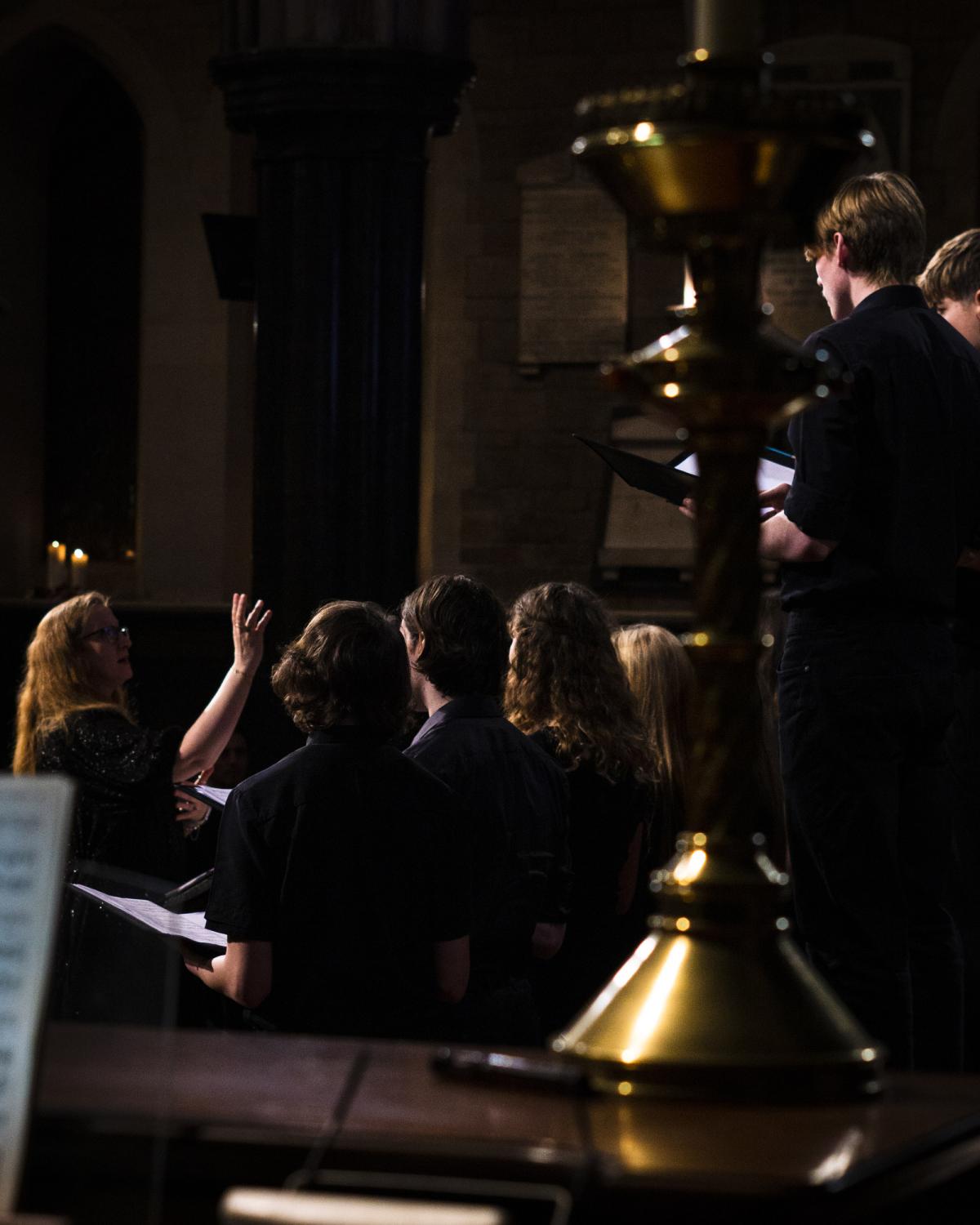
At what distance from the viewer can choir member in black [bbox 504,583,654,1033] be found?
11.0ft

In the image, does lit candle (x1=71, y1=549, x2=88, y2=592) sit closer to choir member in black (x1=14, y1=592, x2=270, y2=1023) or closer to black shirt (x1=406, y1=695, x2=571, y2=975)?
choir member in black (x1=14, y1=592, x2=270, y2=1023)

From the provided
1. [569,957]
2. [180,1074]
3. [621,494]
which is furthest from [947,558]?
[621,494]

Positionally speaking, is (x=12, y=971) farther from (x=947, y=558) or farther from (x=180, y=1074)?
(x=947, y=558)

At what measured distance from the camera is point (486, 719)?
3137 mm

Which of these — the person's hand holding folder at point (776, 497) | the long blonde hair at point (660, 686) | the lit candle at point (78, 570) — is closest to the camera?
the person's hand holding folder at point (776, 497)

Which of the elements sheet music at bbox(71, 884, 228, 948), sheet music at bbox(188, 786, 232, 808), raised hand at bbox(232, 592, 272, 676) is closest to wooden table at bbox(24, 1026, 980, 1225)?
sheet music at bbox(71, 884, 228, 948)

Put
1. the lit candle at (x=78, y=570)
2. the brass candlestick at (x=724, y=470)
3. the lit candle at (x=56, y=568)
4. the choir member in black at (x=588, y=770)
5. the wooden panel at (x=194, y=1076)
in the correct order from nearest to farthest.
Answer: the wooden panel at (x=194, y=1076)
the brass candlestick at (x=724, y=470)
the choir member in black at (x=588, y=770)
the lit candle at (x=78, y=570)
the lit candle at (x=56, y=568)

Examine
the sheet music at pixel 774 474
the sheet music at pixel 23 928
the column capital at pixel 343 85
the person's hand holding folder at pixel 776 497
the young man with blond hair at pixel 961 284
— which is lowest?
the sheet music at pixel 23 928

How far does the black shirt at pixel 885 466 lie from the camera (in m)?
2.72

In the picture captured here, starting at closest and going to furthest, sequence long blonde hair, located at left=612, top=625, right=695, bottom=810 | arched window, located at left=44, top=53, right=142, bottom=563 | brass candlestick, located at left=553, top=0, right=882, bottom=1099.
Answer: brass candlestick, located at left=553, top=0, right=882, bottom=1099 → long blonde hair, located at left=612, top=625, right=695, bottom=810 → arched window, located at left=44, top=53, right=142, bottom=563

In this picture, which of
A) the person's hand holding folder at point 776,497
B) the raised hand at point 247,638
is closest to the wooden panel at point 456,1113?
the person's hand holding folder at point 776,497

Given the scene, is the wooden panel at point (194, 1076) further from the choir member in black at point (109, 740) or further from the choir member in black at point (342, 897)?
the choir member in black at point (109, 740)

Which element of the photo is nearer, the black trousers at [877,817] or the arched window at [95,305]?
the black trousers at [877,817]

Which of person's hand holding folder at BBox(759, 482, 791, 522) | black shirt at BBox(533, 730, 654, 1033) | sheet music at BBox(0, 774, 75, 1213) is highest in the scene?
person's hand holding folder at BBox(759, 482, 791, 522)
